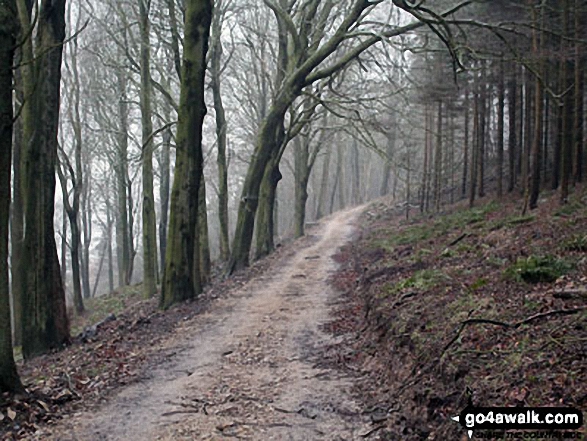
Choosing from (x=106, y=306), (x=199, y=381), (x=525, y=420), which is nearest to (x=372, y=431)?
(x=525, y=420)

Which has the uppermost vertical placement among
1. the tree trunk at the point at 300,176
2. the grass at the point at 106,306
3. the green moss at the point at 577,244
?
the tree trunk at the point at 300,176

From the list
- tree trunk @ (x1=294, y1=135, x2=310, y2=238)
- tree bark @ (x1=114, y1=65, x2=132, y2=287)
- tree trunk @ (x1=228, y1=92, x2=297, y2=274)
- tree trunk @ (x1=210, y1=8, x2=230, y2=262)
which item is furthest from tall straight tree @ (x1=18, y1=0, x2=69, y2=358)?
tree trunk @ (x1=294, y1=135, x2=310, y2=238)

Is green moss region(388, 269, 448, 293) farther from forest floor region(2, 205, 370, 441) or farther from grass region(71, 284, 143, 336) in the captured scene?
grass region(71, 284, 143, 336)

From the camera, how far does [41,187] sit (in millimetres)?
10469

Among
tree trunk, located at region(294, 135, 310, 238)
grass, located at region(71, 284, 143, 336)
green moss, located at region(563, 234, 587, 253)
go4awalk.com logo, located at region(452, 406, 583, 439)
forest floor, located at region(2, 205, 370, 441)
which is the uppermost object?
tree trunk, located at region(294, 135, 310, 238)

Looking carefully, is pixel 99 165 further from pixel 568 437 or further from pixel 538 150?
pixel 568 437

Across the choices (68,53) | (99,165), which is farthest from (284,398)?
(99,165)

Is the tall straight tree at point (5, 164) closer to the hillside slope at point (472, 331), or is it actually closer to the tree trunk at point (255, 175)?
the hillside slope at point (472, 331)

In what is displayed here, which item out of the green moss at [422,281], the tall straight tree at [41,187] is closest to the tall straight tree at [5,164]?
the tall straight tree at [41,187]

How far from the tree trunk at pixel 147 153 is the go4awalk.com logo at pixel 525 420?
522 inches

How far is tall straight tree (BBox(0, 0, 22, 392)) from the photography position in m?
6.20

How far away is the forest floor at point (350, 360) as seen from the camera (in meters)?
5.00

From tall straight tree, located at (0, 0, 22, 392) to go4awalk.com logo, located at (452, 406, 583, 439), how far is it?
486cm

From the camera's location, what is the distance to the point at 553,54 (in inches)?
549
